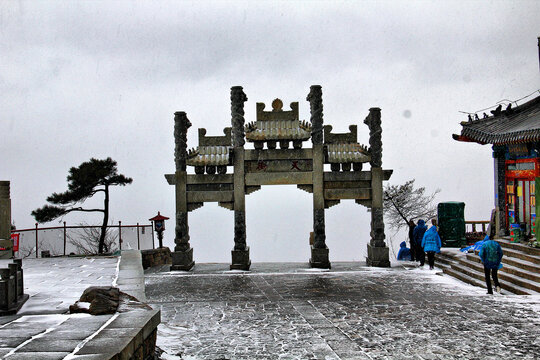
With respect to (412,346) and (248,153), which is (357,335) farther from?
(248,153)

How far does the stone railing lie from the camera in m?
7.99

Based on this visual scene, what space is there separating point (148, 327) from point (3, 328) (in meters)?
1.89

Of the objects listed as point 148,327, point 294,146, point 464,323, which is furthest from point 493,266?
point 148,327

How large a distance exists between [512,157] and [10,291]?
1557cm

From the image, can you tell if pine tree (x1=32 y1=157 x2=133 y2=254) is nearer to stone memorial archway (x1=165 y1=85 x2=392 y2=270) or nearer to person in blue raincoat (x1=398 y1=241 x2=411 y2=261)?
stone memorial archway (x1=165 y1=85 x2=392 y2=270)

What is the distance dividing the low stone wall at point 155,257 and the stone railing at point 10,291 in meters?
11.6

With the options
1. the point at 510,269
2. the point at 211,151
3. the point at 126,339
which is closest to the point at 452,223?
the point at 510,269

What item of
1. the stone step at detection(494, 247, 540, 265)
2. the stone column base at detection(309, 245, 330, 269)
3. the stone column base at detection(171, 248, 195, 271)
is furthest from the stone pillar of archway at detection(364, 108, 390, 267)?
the stone column base at detection(171, 248, 195, 271)

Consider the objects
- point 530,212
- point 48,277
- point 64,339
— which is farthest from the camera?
point 530,212

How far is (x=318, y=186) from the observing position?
1911 centimetres

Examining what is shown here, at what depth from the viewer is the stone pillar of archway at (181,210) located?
62.0 feet

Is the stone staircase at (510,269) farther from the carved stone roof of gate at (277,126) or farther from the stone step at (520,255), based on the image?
the carved stone roof of gate at (277,126)

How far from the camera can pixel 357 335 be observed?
9516mm

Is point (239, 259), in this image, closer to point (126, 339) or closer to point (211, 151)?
point (211, 151)
